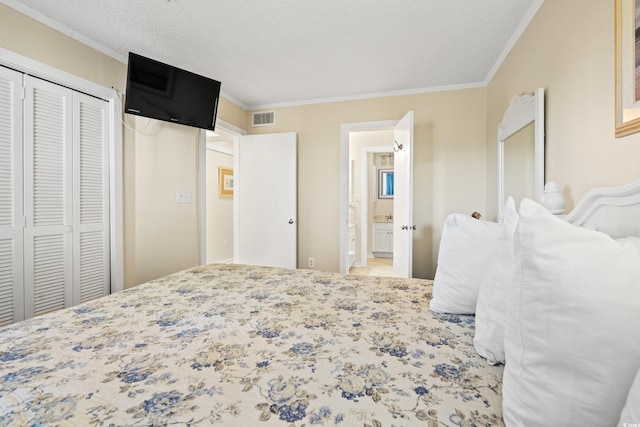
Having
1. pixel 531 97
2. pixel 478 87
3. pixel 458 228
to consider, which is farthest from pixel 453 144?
pixel 458 228

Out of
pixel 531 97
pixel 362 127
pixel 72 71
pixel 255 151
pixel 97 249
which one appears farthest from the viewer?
pixel 255 151

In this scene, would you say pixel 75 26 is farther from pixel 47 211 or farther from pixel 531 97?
pixel 531 97

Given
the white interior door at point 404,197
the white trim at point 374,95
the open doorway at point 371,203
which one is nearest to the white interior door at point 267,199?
the white trim at point 374,95

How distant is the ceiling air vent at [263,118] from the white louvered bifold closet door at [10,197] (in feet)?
7.72

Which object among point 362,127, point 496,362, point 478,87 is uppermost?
point 478,87

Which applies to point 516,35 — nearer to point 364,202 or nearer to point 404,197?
point 404,197

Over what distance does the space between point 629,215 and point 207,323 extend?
155cm

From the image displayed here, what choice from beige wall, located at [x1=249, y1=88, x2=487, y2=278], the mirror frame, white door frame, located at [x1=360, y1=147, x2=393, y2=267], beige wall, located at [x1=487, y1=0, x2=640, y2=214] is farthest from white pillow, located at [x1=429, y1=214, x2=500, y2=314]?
the mirror frame

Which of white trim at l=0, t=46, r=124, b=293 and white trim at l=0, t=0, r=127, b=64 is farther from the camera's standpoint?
white trim at l=0, t=46, r=124, b=293

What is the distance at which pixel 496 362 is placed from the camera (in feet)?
2.83

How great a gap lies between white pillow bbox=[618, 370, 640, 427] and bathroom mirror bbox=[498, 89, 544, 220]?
1.59m

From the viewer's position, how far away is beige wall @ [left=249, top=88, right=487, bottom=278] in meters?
3.13

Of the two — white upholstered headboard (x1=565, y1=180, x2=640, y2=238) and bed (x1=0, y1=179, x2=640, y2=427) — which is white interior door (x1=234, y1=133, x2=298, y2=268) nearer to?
bed (x1=0, y1=179, x2=640, y2=427)

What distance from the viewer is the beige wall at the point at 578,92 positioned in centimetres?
116
